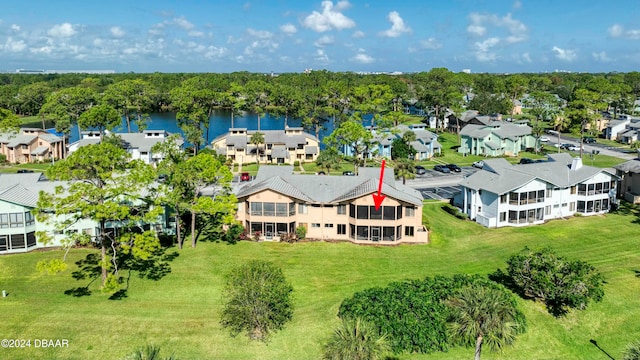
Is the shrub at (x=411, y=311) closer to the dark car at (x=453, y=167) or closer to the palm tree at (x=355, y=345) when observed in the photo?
the palm tree at (x=355, y=345)

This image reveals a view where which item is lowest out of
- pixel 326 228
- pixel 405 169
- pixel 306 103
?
pixel 326 228

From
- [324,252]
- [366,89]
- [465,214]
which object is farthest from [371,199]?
[366,89]

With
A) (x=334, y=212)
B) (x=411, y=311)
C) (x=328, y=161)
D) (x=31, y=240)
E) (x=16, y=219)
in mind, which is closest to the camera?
(x=411, y=311)

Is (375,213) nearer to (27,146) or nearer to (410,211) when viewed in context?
(410,211)

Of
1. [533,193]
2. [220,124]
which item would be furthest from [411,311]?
[220,124]

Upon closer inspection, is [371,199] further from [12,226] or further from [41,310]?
[12,226]

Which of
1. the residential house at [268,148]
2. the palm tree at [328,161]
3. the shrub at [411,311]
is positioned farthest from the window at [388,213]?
the residential house at [268,148]
